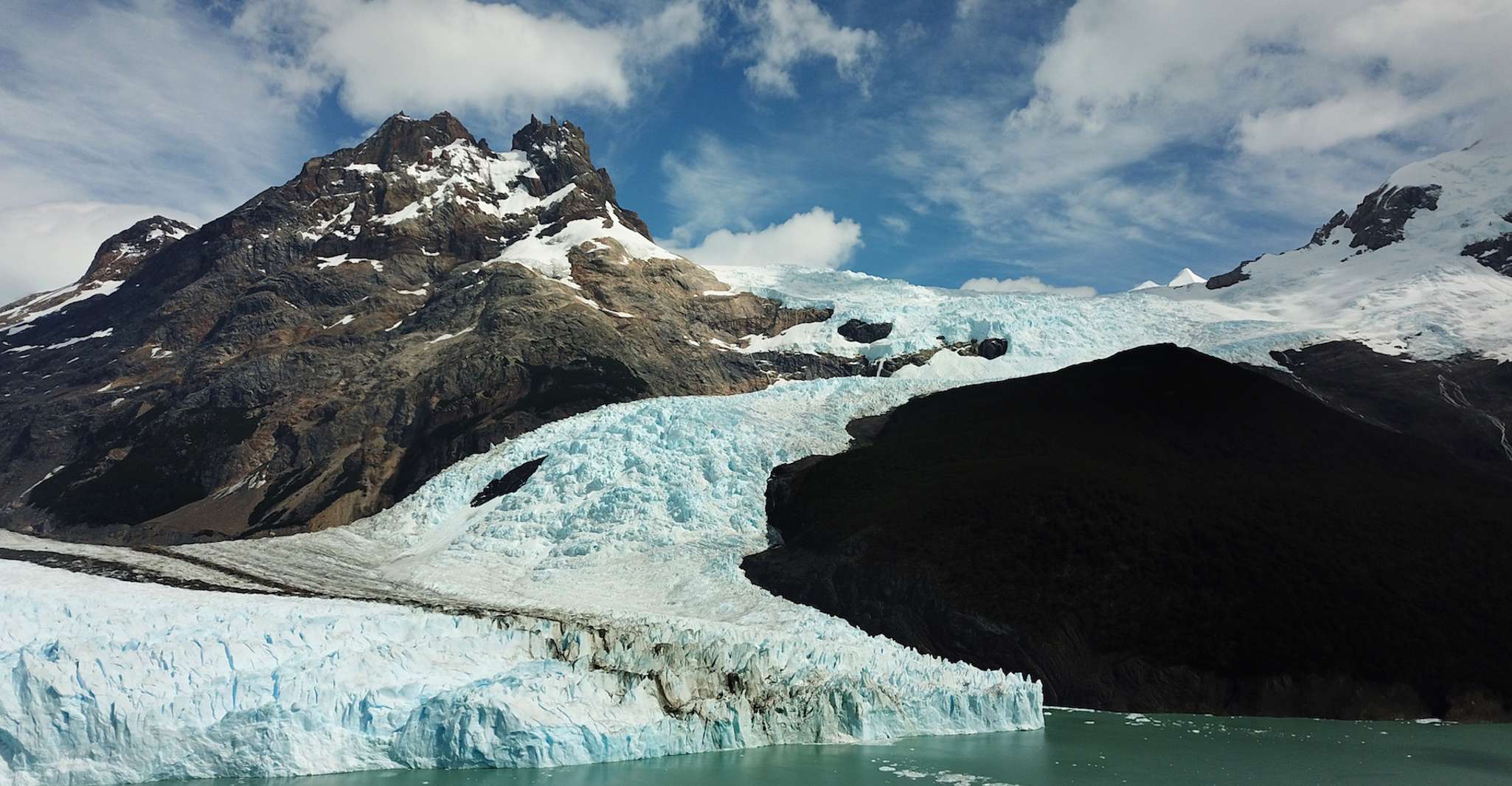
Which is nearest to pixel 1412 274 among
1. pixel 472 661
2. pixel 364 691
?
pixel 472 661

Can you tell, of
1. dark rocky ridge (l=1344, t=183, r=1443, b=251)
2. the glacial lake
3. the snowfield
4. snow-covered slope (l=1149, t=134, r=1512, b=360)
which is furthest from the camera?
dark rocky ridge (l=1344, t=183, r=1443, b=251)

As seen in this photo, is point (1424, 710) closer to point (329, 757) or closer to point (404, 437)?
point (329, 757)

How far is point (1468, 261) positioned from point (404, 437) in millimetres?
103740

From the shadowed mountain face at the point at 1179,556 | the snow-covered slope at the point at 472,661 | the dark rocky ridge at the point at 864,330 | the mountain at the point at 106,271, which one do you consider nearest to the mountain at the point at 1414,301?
the shadowed mountain face at the point at 1179,556

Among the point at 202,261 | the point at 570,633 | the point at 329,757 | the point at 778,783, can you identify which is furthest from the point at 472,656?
the point at 202,261

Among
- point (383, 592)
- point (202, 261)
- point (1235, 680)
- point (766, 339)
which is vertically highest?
point (202, 261)

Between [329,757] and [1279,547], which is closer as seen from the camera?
[329,757]

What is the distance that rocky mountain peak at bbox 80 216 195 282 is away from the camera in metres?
162

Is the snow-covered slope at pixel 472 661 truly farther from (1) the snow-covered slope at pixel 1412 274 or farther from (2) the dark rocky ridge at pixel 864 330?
(1) the snow-covered slope at pixel 1412 274

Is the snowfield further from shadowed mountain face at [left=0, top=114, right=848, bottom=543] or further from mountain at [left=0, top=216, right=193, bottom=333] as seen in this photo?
mountain at [left=0, top=216, right=193, bottom=333]

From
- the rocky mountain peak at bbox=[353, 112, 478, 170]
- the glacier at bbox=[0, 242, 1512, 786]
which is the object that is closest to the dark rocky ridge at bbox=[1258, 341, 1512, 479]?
the glacier at bbox=[0, 242, 1512, 786]

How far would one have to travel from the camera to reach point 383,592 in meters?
38.3

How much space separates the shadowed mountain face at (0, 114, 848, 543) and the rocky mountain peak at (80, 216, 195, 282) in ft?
2.81

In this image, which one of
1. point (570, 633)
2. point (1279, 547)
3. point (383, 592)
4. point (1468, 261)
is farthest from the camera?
point (1468, 261)
